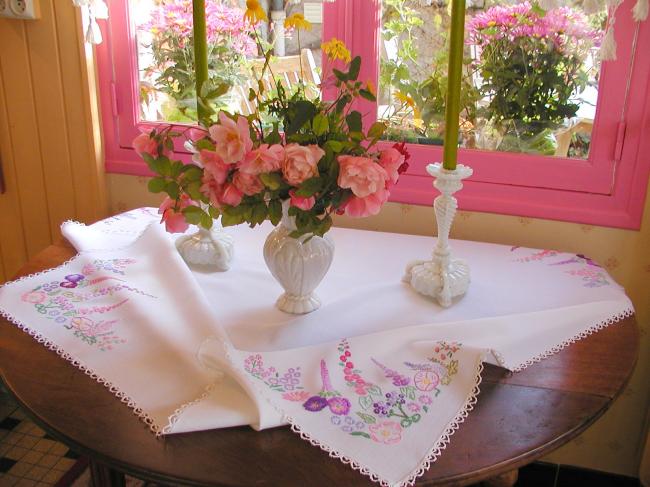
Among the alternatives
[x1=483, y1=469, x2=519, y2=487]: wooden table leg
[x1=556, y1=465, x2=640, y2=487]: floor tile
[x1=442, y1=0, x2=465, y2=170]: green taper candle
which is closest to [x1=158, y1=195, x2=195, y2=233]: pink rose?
[x1=442, y1=0, x2=465, y2=170]: green taper candle

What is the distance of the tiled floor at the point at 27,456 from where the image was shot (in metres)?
1.79

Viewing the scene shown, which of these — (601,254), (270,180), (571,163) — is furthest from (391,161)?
(601,254)

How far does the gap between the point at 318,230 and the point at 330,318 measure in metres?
0.20

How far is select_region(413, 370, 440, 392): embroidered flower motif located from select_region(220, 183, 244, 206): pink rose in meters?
0.35

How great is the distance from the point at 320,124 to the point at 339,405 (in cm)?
39

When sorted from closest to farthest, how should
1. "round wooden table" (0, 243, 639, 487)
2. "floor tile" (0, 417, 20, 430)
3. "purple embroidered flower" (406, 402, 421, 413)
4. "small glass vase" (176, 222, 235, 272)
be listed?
1. "round wooden table" (0, 243, 639, 487)
2. "purple embroidered flower" (406, 402, 421, 413)
3. "small glass vase" (176, 222, 235, 272)
4. "floor tile" (0, 417, 20, 430)

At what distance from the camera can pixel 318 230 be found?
0.96m

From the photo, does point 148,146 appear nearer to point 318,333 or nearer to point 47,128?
point 318,333

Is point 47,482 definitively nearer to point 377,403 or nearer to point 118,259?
point 118,259

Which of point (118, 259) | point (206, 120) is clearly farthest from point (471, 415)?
point (118, 259)

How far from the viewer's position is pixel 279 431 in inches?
32.0

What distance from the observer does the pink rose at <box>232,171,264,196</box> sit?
90 cm

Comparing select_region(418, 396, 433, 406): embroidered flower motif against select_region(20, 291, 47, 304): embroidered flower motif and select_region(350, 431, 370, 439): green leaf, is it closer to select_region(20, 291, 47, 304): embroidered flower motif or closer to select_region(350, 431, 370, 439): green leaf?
select_region(350, 431, 370, 439): green leaf

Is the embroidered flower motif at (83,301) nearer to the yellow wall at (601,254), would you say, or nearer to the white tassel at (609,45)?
the yellow wall at (601,254)
